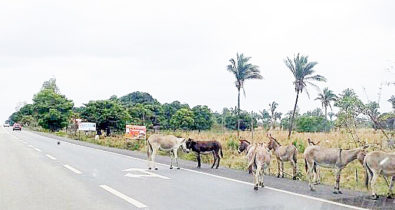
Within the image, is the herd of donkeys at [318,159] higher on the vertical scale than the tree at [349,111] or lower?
lower

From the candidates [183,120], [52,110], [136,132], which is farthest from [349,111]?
[52,110]

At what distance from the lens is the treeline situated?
44.1 ft

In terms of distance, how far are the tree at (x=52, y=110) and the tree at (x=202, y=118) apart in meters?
30.2

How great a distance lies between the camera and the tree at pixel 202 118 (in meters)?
72.2

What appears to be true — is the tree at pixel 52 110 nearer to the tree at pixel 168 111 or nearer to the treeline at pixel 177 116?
the treeline at pixel 177 116

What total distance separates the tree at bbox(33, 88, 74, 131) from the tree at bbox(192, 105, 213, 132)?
99.2ft

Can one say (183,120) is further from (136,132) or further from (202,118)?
(136,132)

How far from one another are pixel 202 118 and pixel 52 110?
34.6m

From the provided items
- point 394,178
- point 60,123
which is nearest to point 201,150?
point 394,178

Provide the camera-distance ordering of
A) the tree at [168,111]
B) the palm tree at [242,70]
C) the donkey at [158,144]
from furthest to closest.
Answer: the tree at [168,111], the palm tree at [242,70], the donkey at [158,144]

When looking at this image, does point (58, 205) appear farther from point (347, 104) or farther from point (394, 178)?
point (347, 104)

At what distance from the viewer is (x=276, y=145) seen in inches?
552

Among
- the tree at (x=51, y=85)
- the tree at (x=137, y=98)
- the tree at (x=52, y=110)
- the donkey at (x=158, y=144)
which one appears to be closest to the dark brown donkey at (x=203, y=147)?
the donkey at (x=158, y=144)

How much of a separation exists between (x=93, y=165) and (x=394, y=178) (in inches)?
440
